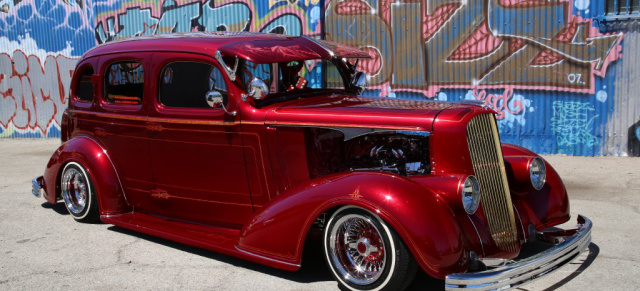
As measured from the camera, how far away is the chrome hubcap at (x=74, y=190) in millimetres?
6066

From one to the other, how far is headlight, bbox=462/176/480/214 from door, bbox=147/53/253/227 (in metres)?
1.71

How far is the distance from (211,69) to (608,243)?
3.45m

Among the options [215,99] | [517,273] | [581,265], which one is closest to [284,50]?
[215,99]

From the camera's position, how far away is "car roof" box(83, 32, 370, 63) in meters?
4.96

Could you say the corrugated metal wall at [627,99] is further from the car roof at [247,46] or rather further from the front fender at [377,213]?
the front fender at [377,213]

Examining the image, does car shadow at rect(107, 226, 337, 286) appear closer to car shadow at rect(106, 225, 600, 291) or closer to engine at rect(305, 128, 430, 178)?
car shadow at rect(106, 225, 600, 291)

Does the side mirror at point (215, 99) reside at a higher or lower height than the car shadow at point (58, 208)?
higher

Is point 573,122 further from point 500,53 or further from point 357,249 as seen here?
point 357,249

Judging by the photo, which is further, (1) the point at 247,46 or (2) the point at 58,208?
(2) the point at 58,208

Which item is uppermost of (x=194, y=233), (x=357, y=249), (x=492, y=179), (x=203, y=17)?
(x=203, y=17)

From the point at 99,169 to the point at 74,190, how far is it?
1.86 ft

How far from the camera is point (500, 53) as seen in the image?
969 cm

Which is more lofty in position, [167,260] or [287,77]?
[287,77]

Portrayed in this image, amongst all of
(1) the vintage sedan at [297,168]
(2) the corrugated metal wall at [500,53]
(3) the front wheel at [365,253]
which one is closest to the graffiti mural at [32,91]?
(2) the corrugated metal wall at [500,53]
